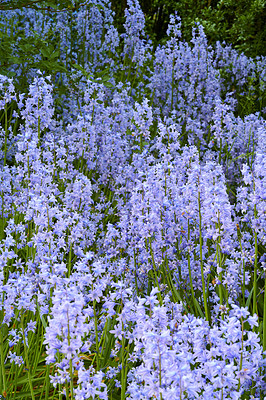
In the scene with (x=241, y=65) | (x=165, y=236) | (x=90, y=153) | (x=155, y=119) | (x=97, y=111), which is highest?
(x=241, y=65)

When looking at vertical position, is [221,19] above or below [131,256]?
above

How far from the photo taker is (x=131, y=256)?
317 centimetres

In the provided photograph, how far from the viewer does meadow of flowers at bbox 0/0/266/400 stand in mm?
1579

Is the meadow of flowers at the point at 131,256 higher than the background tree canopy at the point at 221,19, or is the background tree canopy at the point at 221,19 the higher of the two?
the background tree canopy at the point at 221,19

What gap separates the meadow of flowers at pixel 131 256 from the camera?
158cm

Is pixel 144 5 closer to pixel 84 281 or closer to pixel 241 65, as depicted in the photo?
pixel 241 65

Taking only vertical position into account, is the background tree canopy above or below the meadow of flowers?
above

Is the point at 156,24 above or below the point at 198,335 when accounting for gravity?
above

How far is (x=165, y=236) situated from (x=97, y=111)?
232 centimetres

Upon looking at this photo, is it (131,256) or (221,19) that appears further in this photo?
(221,19)

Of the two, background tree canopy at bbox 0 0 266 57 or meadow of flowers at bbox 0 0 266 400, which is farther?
background tree canopy at bbox 0 0 266 57

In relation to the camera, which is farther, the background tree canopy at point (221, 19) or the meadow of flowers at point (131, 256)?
the background tree canopy at point (221, 19)

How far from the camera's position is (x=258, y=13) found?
9664mm

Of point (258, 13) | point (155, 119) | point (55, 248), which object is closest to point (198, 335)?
point (55, 248)
